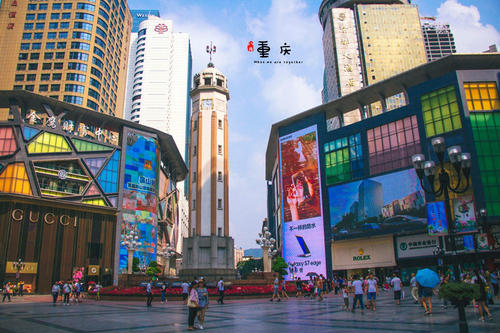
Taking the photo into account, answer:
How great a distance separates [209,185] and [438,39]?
487 feet

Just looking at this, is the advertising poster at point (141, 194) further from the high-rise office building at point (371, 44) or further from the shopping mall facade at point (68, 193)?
the high-rise office building at point (371, 44)

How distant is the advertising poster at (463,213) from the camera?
38091mm

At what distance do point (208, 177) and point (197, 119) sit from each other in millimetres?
7894

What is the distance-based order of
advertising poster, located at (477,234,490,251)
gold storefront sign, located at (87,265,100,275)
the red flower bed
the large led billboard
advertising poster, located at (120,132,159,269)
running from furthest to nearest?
1. advertising poster, located at (120,132,159,269)
2. gold storefront sign, located at (87,265,100,275)
3. the large led billboard
4. advertising poster, located at (477,234,490,251)
5. the red flower bed

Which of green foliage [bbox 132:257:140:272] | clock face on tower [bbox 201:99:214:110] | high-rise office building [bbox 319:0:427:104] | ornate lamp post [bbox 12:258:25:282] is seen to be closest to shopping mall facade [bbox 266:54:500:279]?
clock face on tower [bbox 201:99:214:110]

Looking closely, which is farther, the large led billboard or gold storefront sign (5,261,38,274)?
the large led billboard

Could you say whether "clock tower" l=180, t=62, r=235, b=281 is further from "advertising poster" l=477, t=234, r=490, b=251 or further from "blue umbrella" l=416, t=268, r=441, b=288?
"blue umbrella" l=416, t=268, r=441, b=288

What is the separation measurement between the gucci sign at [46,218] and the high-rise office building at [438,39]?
149 m

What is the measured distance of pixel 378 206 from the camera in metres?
51.2

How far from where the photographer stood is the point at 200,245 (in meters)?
43.2

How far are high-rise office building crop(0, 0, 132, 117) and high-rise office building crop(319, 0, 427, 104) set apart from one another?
60.3 meters

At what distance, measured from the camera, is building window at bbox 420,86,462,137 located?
4700 cm

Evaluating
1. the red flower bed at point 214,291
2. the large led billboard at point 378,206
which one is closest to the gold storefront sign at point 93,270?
the red flower bed at point 214,291

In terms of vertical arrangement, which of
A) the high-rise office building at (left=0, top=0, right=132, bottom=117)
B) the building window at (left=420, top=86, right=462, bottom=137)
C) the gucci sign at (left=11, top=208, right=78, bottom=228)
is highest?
the high-rise office building at (left=0, top=0, right=132, bottom=117)
